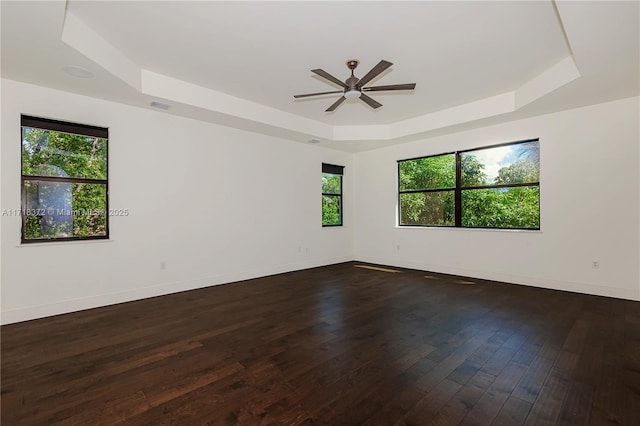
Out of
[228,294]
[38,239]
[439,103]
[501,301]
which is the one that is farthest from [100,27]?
[501,301]

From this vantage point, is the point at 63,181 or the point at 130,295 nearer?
the point at 63,181

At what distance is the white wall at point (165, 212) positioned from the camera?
3.36 meters

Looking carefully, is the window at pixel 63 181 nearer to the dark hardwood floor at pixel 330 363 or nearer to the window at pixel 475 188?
the dark hardwood floor at pixel 330 363

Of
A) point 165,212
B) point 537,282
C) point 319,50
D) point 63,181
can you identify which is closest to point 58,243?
point 63,181

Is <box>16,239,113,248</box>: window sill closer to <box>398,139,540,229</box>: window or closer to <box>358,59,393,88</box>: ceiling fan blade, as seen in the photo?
<box>358,59,393,88</box>: ceiling fan blade

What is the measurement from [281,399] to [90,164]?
3.81 meters

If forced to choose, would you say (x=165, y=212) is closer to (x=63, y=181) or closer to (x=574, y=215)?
(x=63, y=181)

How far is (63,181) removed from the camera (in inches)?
143

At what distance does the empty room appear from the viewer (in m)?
2.06

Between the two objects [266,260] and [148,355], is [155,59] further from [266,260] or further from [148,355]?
[266,260]

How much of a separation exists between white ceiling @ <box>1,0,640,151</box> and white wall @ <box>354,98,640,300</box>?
37cm

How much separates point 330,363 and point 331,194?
4.89 metres

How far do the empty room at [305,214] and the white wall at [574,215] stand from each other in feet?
0.10

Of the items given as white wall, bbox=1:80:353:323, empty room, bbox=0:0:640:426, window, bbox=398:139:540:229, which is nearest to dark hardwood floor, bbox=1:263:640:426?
empty room, bbox=0:0:640:426
